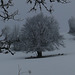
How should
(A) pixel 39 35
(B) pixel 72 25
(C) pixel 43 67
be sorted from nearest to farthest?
(C) pixel 43 67 < (A) pixel 39 35 < (B) pixel 72 25

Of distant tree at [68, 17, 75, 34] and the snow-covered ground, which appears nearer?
the snow-covered ground

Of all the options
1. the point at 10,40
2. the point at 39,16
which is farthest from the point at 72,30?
the point at 10,40

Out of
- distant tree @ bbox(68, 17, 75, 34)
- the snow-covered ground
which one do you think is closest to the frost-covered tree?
Result: the snow-covered ground

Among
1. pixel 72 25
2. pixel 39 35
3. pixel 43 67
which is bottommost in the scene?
pixel 72 25

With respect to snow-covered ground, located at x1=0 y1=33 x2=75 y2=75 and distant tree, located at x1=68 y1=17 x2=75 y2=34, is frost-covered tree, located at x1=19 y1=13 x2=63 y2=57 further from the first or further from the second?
distant tree, located at x1=68 y1=17 x2=75 y2=34

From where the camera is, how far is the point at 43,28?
140ft

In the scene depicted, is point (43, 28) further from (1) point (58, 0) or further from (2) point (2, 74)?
(1) point (58, 0)

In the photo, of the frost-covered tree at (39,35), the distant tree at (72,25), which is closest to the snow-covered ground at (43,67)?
the frost-covered tree at (39,35)

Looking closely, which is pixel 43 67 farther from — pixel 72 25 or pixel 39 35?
pixel 72 25

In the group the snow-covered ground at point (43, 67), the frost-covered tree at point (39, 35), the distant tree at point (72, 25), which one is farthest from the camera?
the distant tree at point (72, 25)

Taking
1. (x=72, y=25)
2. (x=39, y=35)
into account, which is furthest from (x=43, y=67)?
(x=72, y=25)

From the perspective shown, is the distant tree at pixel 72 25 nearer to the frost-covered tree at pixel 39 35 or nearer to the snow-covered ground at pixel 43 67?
the frost-covered tree at pixel 39 35

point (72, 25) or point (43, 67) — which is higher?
point (43, 67)

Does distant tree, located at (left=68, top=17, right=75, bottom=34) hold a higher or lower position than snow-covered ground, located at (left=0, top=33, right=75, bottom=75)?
lower
